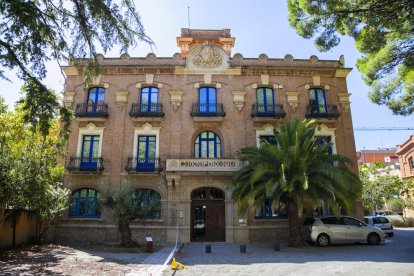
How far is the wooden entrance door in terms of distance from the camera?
19.5 metres

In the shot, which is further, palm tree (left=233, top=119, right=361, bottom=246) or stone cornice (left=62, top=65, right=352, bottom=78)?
stone cornice (left=62, top=65, right=352, bottom=78)

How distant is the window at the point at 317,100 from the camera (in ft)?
72.3

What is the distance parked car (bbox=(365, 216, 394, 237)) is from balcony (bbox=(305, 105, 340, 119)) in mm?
8197

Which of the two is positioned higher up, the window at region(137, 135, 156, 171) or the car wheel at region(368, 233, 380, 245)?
the window at region(137, 135, 156, 171)

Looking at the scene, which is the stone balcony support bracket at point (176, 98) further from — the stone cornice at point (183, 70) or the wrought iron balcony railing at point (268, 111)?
the wrought iron balcony railing at point (268, 111)

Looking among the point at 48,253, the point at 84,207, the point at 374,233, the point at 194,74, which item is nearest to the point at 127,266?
the point at 48,253

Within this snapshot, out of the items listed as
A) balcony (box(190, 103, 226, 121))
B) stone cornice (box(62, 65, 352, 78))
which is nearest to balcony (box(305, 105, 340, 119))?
stone cornice (box(62, 65, 352, 78))

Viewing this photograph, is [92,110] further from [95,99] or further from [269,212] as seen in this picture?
[269,212]

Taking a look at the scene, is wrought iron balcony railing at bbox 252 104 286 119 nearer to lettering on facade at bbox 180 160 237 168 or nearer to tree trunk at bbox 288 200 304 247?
lettering on facade at bbox 180 160 237 168

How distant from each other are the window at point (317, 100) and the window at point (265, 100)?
2855mm

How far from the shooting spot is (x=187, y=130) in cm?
2120

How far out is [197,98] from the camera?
21859 millimetres

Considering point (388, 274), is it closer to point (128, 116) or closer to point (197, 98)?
point (197, 98)

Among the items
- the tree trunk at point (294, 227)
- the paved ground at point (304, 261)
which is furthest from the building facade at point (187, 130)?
→ the paved ground at point (304, 261)
